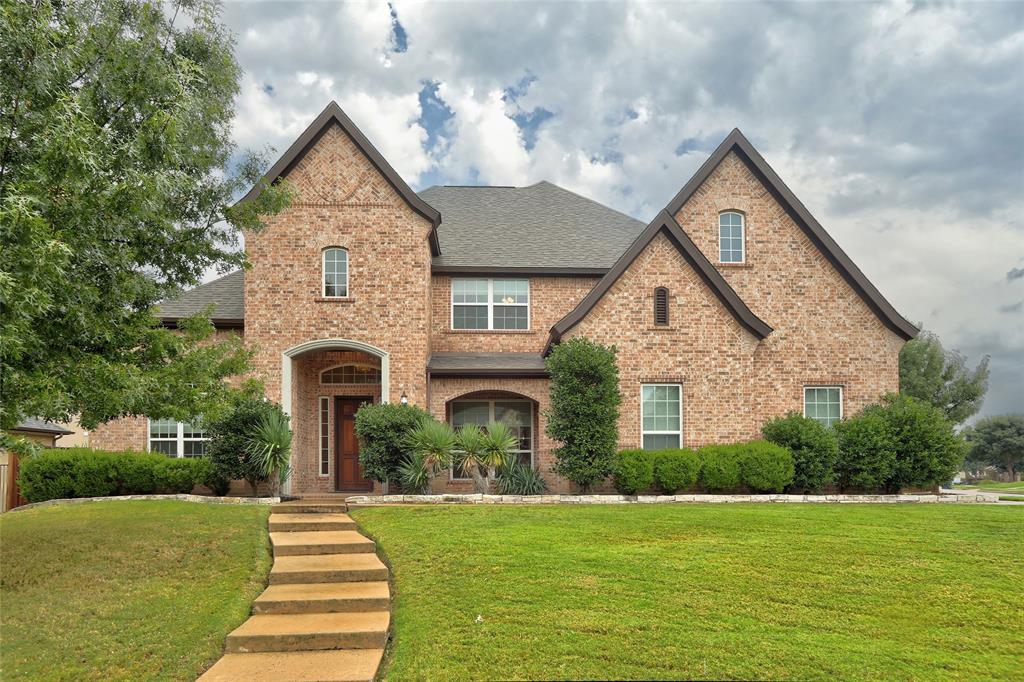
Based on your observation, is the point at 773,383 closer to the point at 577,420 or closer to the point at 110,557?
the point at 577,420

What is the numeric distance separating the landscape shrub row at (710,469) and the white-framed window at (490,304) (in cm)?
Answer: 579

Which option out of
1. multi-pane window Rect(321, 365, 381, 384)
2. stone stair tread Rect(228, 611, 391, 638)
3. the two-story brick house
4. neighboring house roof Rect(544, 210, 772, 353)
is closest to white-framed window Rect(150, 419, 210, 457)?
the two-story brick house

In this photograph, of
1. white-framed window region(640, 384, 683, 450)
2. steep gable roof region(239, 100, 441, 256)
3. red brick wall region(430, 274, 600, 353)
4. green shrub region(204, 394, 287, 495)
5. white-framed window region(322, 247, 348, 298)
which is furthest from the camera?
red brick wall region(430, 274, 600, 353)

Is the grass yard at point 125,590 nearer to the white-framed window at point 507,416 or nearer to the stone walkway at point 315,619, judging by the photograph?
the stone walkway at point 315,619

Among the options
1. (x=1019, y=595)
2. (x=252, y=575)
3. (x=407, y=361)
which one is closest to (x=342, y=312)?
(x=407, y=361)

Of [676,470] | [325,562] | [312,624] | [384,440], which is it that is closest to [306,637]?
[312,624]

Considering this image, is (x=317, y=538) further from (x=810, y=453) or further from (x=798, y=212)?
(x=798, y=212)

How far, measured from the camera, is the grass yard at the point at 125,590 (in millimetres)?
6789

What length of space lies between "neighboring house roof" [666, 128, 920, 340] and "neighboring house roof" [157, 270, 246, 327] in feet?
38.0

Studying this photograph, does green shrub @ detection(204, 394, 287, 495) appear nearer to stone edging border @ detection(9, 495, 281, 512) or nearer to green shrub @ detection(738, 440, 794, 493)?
stone edging border @ detection(9, 495, 281, 512)

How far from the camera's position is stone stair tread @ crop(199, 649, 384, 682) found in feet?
20.7

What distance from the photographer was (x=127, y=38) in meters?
10.2

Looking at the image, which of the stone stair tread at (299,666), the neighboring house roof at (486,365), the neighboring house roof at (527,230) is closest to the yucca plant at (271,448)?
the neighboring house roof at (486,365)

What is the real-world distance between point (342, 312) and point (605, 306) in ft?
21.2
